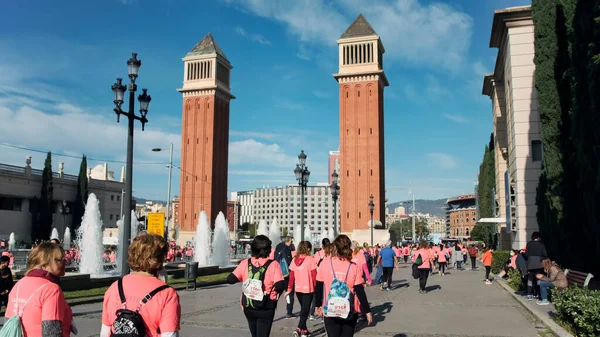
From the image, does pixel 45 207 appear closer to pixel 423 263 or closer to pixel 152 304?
pixel 423 263

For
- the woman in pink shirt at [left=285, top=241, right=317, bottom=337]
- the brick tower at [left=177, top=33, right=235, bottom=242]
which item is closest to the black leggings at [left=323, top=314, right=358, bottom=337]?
the woman in pink shirt at [left=285, top=241, right=317, bottom=337]

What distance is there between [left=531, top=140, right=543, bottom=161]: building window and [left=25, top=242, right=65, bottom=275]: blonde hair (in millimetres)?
24304

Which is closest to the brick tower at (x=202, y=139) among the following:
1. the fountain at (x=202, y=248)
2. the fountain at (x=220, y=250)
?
the fountain at (x=202, y=248)

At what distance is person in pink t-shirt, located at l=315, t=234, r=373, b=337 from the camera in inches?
211

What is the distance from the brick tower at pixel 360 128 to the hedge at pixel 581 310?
56.4 meters

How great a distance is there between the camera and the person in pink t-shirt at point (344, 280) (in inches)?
211

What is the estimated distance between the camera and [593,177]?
11.6 meters

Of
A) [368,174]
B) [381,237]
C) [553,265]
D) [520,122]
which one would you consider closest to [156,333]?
[553,265]

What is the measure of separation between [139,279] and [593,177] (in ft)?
38.1

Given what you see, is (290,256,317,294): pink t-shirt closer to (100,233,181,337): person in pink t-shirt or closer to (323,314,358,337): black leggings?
(323,314,358,337): black leggings

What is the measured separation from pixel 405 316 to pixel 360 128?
189ft

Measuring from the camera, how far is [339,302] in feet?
17.2

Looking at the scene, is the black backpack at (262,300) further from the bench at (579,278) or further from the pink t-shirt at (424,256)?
the pink t-shirt at (424,256)

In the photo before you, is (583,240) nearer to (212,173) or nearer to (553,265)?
(553,265)
